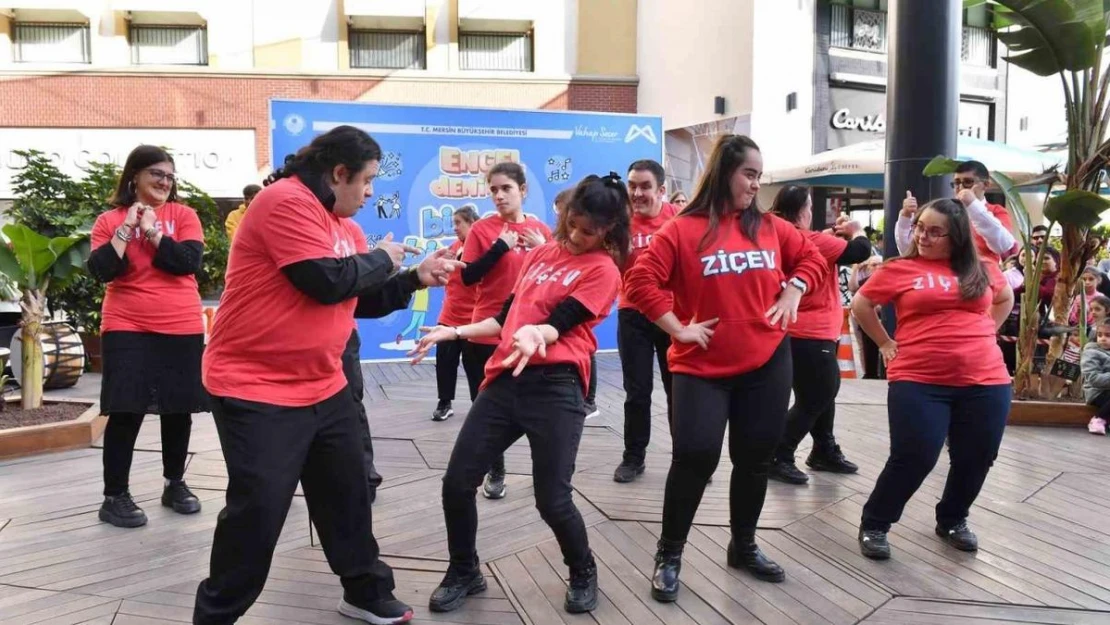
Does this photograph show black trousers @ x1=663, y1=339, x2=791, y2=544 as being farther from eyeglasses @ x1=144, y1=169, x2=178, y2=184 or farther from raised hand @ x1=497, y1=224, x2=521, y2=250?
eyeglasses @ x1=144, y1=169, x2=178, y2=184

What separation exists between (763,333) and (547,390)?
33.4 inches

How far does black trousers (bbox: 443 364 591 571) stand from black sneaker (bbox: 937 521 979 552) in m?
1.83

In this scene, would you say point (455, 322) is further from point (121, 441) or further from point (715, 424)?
point (715, 424)

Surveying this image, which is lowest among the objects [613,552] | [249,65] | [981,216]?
[613,552]

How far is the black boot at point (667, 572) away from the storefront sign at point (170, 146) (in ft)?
58.3

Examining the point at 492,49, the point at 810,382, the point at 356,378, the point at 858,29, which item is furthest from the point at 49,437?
the point at 492,49

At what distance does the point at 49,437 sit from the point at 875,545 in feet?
16.2

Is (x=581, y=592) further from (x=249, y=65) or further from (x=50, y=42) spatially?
(x=50, y=42)

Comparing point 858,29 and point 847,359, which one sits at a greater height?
point 858,29

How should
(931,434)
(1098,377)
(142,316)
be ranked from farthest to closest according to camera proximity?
(1098,377), (142,316), (931,434)

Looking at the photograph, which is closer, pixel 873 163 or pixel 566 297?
pixel 566 297

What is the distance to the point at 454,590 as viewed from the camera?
3246mm

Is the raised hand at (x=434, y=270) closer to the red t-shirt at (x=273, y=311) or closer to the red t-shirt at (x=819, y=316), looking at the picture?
the red t-shirt at (x=273, y=311)

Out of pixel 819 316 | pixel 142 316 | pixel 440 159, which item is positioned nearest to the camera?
pixel 142 316
